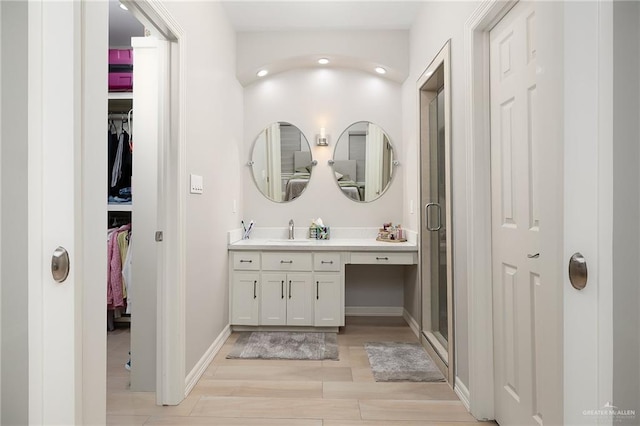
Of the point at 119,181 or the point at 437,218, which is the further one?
the point at 119,181

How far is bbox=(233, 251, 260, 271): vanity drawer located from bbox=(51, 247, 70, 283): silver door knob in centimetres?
240

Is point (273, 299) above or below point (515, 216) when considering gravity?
below

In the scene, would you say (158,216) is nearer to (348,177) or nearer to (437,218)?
(437,218)

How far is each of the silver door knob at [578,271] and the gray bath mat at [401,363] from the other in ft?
5.92

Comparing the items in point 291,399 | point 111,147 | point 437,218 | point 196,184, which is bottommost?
point 291,399

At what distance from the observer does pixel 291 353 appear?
112 inches

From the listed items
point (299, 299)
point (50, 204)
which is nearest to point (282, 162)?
point (299, 299)

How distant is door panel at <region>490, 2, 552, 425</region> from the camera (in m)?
1.58

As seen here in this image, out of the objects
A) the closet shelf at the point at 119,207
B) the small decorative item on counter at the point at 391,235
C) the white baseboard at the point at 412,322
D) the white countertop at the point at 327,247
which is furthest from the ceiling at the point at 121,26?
the white baseboard at the point at 412,322

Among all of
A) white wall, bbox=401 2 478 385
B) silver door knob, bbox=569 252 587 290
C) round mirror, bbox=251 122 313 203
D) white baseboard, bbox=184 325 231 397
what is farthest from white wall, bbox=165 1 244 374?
silver door knob, bbox=569 252 587 290

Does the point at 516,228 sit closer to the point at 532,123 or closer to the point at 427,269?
the point at 532,123

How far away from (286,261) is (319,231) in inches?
23.1

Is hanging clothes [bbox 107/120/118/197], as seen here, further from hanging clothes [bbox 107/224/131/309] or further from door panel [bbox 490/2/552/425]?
door panel [bbox 490/2/552/425]

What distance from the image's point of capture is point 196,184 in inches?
93.9
